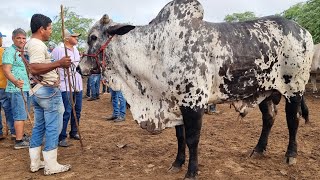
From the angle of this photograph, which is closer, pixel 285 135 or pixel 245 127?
pixel 285 135

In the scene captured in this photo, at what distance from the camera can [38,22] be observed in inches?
179

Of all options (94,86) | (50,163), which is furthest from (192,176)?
(94,86)

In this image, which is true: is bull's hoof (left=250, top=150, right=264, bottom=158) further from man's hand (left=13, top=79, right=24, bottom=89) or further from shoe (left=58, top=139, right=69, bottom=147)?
man's hand (left=13, top=79, right=24, bottom=89)

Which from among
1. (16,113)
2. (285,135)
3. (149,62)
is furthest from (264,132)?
(16,113)

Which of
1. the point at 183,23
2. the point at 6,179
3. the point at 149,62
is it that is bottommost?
the point at 6,179

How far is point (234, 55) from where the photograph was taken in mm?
4512

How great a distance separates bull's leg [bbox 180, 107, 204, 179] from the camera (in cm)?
430

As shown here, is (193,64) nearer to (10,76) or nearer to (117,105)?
(10,76)

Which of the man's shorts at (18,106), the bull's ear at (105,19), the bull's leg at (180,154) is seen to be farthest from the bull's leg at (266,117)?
the man's shorts at (18,106)

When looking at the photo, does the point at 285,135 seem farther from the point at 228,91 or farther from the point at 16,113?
the point at 16,113

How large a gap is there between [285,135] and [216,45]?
3117mm

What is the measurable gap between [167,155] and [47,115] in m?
1.99

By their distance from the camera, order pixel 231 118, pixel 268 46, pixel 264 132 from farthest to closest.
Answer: pixel 231 118 < pixel 264 132 < pixel 268 46

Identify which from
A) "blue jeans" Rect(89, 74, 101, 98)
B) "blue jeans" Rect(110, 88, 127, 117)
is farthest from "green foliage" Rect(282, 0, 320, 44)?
"blue jeans" Rect(110, 88, 127, 117)
